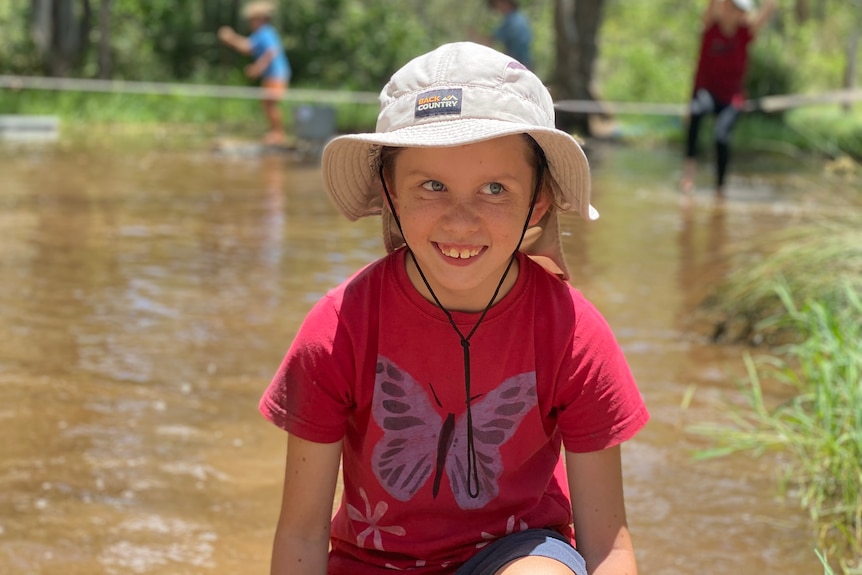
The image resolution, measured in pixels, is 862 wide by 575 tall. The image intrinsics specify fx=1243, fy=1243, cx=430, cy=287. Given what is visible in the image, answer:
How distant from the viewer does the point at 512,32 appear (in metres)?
12.2

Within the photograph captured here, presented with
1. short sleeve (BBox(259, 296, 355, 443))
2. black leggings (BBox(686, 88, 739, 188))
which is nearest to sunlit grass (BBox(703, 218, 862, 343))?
short sleeve (BBox(259, 296, 355, 443))

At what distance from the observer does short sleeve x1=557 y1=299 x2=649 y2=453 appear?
1992 mm

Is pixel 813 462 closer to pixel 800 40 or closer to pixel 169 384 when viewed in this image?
pixel 169 384

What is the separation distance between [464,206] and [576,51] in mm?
15144

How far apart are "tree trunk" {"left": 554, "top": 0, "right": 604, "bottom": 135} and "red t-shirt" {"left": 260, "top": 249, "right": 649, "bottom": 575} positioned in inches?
561

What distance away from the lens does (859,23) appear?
29594 millimetres

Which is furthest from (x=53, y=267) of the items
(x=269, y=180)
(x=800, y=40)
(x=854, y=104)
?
(x=800, y=40)

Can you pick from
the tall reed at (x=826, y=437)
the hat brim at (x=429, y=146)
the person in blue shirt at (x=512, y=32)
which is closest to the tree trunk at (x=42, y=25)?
the person in blue shirt at (x=512, y=32)

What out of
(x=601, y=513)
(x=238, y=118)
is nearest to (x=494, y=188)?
(x=601, y=513)

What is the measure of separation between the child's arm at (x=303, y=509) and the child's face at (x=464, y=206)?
13.8 inches

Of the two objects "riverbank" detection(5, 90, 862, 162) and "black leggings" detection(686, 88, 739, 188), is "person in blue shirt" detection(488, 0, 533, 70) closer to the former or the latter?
"black leggings" detection(686, 88, 739, 188)

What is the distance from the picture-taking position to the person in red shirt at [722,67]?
386 inches

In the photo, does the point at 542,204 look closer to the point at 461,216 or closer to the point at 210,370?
the point at 461,216

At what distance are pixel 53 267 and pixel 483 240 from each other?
4151 millimetres
